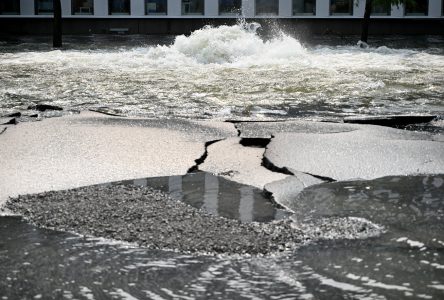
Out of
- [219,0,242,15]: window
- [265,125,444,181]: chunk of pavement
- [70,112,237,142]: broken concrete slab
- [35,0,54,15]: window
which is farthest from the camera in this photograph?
[35,0,54,15]: window

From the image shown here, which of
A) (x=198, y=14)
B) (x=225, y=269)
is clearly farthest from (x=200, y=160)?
(x=198, y=14)

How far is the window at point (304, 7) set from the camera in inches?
1615

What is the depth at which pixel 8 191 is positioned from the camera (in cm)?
561

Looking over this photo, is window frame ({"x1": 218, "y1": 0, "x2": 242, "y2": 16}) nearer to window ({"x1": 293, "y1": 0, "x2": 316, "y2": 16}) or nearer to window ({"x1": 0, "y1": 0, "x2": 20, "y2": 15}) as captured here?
window ({"x1": 293, "y1": 0, "x2": 316, "y2": 16})

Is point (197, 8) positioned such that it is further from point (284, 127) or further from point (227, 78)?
point (284, 127)

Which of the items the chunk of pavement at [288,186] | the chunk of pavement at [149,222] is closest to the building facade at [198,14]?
the chunk of pavement at [288,186]

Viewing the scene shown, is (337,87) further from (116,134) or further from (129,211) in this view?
(129,211)

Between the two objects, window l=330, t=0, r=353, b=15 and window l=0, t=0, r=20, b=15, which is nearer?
window l=330, t=0, r=353, b=15

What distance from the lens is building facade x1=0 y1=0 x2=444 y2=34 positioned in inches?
1574

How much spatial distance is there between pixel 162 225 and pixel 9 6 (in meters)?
40.0

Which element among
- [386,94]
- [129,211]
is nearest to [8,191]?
[129,211]

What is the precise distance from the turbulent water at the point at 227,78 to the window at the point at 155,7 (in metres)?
13.9

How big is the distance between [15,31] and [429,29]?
74.2 ft

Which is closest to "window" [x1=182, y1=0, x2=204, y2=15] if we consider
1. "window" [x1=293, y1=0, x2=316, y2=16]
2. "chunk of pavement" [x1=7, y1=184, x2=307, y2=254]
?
"window" [x1=293, y1=0, x2=316, y2=16]
